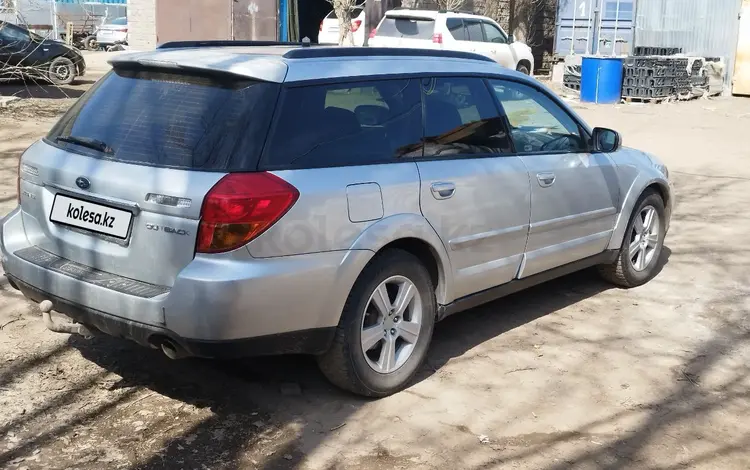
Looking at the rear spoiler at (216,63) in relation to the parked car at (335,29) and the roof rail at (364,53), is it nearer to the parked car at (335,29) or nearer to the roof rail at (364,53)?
the roof rail at (364,53)

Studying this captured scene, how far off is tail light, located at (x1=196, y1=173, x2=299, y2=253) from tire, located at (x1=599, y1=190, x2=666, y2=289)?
3.22 meters

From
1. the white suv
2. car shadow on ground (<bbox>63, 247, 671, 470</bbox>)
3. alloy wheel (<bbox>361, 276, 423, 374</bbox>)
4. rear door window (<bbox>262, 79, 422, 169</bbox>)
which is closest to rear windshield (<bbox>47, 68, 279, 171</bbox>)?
rear door window (<bbox>262, 79, 422, 169</bbox>)

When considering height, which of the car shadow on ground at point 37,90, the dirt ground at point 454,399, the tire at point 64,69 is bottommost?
the dirt ground at point 454,399

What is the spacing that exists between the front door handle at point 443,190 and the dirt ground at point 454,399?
964 millimetres

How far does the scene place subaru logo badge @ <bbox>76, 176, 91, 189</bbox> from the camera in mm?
3951

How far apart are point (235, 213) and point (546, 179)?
7.25ft

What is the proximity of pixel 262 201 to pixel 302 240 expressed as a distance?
0.25 m

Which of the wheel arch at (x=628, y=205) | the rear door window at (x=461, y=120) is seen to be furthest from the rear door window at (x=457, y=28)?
the rear door window at (x=461, y=120)

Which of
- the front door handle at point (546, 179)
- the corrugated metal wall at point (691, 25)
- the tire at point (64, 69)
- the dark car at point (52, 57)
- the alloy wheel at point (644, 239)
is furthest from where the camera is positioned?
the corrugated metal wall at point (691, 25)

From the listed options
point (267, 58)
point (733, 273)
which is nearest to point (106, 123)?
point (267, 58)

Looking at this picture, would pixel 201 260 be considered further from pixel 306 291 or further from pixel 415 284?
pixel 415 284

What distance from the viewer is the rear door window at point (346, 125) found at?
12.7 ft

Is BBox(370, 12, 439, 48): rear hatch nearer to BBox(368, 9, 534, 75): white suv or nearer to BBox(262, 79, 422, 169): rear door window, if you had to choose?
BBox(368, 9, 534, 75): white suv

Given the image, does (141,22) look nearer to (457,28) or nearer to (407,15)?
(407,15)
